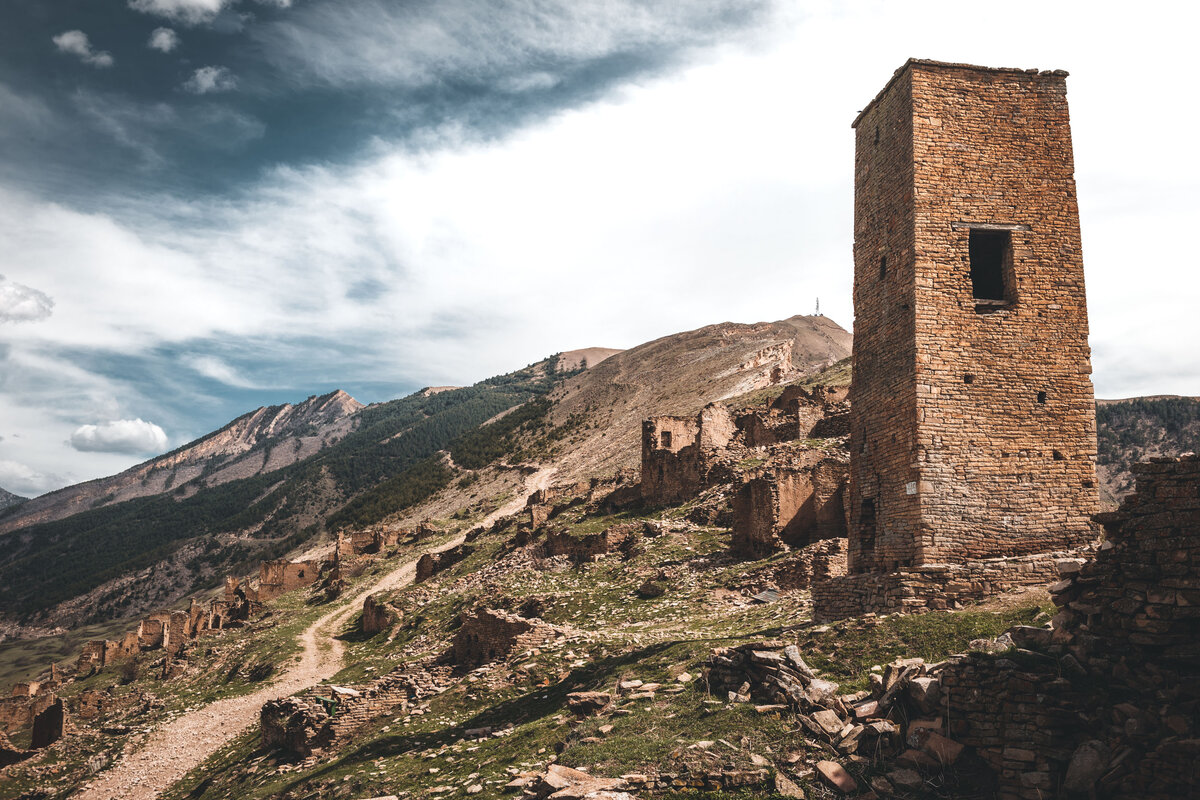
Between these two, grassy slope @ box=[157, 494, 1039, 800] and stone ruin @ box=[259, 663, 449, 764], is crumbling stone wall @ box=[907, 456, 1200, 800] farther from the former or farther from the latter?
stone ruin @ box=[259, 663, 449, 764]

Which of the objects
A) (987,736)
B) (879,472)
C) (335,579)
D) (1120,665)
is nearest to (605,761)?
(987,736)

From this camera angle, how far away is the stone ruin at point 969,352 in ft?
40.1

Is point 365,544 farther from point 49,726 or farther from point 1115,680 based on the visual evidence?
point 1115,680

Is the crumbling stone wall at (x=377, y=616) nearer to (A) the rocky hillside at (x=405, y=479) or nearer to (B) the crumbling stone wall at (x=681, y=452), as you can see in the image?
(B) the crumbling stone wall at (x=681, y=452)

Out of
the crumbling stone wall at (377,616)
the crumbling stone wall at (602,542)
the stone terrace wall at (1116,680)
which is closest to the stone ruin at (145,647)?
the crumbling stone wall at (377,616)

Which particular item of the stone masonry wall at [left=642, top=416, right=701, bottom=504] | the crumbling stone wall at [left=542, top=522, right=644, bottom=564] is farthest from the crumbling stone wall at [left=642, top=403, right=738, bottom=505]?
the crumbling stone wall at [left=542, top=522, right=644, bottom=564]

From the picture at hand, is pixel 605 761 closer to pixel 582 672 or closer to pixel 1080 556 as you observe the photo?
pixel 582 672

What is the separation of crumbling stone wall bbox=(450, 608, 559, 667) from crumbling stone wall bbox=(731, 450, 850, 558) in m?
7.29

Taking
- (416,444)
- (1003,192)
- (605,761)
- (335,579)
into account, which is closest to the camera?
(605,761)

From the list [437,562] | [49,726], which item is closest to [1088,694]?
[49,726]

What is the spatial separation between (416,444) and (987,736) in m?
190

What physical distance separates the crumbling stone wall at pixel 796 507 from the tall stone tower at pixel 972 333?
804 centimetres

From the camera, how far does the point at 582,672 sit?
15.1 m

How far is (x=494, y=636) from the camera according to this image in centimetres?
1827
